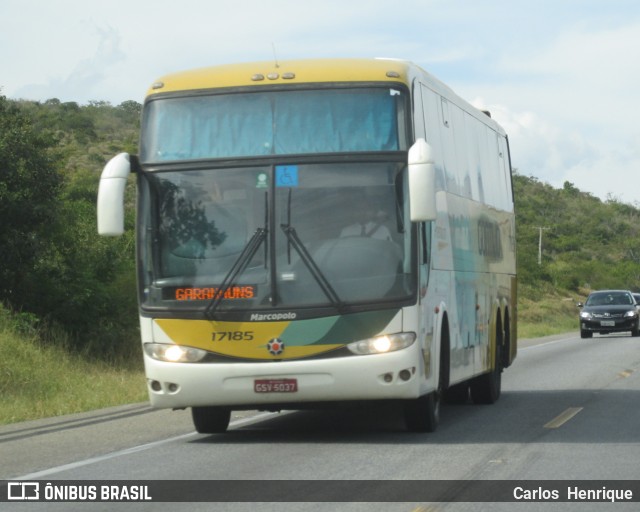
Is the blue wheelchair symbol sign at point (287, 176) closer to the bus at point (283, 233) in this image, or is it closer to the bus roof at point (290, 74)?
the bus at point (283, 233)

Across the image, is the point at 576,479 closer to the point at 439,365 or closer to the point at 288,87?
the point at 439,365

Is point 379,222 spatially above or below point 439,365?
above

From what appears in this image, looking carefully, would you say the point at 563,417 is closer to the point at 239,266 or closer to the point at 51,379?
the point at 239,266

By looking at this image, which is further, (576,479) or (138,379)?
(138,379)

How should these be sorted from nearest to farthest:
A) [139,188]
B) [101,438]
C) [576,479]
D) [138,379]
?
1. [576,479]
2. [139,188]
3. [101,438]
4. [138,379]

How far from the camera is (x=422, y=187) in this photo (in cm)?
1163

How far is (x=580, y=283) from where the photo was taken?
94125 mm

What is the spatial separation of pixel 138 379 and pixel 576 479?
1298 centimetres

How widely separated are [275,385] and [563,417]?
4.48 m

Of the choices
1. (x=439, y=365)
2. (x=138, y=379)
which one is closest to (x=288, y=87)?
(x=439, y=365)

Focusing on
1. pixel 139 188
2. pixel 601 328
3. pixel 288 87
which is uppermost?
pixel 288 87

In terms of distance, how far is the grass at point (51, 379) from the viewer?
1759cm

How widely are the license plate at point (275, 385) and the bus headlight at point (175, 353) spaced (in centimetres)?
58

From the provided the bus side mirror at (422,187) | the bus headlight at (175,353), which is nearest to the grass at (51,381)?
the bus headlight at (175,353)
